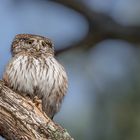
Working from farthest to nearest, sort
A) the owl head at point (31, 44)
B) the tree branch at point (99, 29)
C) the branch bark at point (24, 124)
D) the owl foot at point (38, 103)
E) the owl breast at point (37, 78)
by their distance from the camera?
1. the tree branch at point (99, 29)
2. the owl head at point (31, 44)
3. the owl breast at point (37, 78)
4. the owl foot at point (38, 103)
5. the branch bark at point (24, 124)

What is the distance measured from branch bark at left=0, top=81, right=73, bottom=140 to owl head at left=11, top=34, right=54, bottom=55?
1.08 meters

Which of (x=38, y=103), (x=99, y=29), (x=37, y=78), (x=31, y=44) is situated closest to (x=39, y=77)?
(x=37, y=78)

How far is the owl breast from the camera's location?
251 inches

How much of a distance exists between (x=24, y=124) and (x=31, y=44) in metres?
1.40

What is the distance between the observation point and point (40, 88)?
21.2 feet

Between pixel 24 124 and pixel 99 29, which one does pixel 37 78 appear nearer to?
pixel 24 124

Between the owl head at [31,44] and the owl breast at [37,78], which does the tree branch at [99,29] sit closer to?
the owl head at [31,44]

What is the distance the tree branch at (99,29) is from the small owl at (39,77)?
2.95 feet

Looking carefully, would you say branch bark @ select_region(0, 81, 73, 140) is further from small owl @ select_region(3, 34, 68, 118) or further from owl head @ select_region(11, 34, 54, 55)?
owl head @ select_region(11, 34, 54, 55)

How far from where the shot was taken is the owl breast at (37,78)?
6.38 meters

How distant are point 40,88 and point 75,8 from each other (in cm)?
164

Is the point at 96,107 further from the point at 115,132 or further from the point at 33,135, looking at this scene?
the point at 33,135

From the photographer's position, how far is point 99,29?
25.5 feet

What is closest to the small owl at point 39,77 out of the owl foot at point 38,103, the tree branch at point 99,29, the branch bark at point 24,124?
the owl foot at point 38,103
